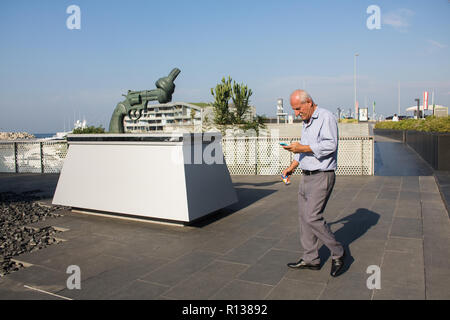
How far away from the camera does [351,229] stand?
4.65 metres

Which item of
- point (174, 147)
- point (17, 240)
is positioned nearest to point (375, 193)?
point (174, 147)

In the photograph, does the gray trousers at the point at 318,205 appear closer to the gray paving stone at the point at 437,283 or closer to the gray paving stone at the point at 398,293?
the gray paving stone at the point at 398,293

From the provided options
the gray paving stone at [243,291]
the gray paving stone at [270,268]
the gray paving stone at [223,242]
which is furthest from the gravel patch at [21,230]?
the gray paving stone at [270,268]

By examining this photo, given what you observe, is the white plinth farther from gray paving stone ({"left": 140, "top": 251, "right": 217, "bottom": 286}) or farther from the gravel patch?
gray paving stone ({"left": 140, "top": 251, "right": 217, "bottom": 286})

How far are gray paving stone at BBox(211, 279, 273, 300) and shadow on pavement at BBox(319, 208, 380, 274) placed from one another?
35.8 inches

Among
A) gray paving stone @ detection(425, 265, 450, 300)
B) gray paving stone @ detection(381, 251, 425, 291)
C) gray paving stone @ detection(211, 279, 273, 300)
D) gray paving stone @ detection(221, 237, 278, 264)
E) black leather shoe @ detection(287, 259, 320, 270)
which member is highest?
black leather shoe @ detection(287, 259, 320, 270)

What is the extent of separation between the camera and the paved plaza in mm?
2896

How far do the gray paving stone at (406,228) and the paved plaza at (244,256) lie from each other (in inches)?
0.5

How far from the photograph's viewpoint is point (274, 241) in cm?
425

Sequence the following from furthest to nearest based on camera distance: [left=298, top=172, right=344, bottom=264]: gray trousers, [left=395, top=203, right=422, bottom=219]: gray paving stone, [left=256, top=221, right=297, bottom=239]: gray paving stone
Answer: [left=395, top=203, right=422, bottom=219]: gray paving stone, [left=256, top=221, right=297, bottom=239]: gray paving stone, [left=298, top=172, right=344, bottom=264]: gray trousers

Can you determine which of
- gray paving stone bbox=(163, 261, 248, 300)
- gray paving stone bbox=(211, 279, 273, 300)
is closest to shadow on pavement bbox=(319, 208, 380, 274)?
gray paving stone bbox=(211, 279, 273, 300)

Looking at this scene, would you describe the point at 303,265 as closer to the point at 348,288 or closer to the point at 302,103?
the point at 348,288

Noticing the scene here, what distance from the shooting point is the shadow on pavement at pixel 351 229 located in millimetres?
3660
